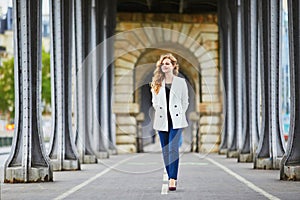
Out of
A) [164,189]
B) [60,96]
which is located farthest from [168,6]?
[164,189]

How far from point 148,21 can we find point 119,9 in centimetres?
148

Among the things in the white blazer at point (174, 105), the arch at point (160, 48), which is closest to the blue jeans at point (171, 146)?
the white blazer at point (174, 105)

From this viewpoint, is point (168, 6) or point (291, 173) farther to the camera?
point (168, 6)

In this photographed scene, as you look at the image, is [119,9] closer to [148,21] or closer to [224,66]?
[148,21]

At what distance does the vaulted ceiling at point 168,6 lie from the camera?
128ft

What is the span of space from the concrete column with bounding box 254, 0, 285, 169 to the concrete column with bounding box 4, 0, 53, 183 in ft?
21.6

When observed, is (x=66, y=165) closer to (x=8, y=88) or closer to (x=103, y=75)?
(x=103, y=75)

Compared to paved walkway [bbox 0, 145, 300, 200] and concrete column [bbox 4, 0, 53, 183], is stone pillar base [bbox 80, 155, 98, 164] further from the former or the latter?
concrete column [bbox 4, 0, 53, 183]

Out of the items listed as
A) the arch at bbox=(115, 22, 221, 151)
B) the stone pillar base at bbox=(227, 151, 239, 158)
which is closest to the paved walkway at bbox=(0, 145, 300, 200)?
the stone pillar base at bbox=(227, 151, 239, 158)

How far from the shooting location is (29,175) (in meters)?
16.6

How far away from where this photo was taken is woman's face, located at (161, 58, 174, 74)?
44.6 ft

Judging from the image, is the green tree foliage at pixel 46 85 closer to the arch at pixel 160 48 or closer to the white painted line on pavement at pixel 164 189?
the arch at pixel 160 48

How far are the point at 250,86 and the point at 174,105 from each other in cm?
1449

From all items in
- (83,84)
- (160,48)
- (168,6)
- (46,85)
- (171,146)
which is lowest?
(171,146)
